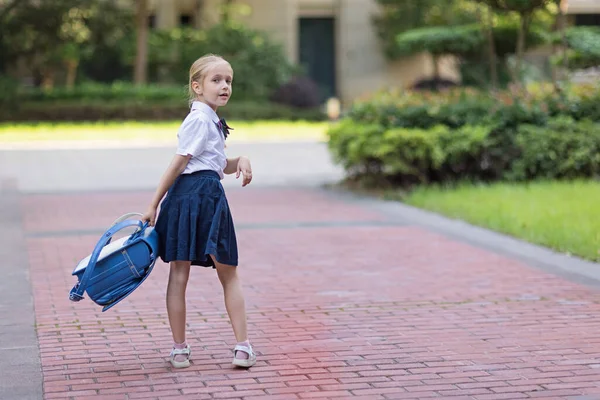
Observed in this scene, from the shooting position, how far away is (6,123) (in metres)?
28.0

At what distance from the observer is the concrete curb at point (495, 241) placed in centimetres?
851

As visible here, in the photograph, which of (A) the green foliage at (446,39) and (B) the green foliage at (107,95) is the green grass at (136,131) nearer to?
(B) the green foliage at (107,95)

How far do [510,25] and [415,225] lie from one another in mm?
7269

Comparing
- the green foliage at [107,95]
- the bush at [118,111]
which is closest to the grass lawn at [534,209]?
the bush at [118,111]

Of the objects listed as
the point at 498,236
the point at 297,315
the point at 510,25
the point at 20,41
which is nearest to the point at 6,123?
the point at 20,41

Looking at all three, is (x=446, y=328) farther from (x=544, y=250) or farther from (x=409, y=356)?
(x=544, y=250)

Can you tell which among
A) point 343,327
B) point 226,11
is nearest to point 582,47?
point 343,327

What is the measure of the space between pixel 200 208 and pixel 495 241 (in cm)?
516

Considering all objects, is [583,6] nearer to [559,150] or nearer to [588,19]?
[588,19]

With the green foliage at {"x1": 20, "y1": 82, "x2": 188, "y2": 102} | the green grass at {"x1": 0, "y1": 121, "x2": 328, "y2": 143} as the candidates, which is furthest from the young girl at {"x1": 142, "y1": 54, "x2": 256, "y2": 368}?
the green foliage at {"x1": 20, "y1": 82, "x2": 188, "y2": 102}

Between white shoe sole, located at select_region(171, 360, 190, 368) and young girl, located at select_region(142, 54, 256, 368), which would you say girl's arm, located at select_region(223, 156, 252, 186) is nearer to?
young girl, located at select_region(142, 54, 256, 368)

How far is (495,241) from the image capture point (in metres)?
10.1

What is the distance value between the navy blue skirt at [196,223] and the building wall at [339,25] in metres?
29.0

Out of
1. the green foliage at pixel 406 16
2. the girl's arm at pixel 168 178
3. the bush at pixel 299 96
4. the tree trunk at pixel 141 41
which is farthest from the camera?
the green foliage at pixel 406 16
